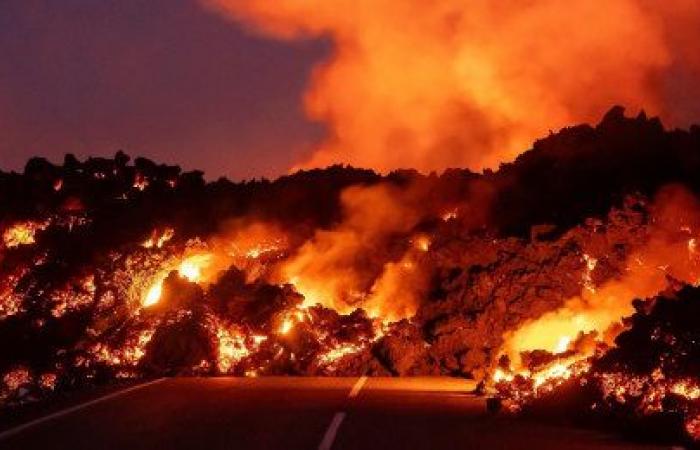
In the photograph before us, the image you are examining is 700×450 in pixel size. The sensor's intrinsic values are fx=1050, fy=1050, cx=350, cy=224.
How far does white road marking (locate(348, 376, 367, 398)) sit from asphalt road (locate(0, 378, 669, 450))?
8 centimetres

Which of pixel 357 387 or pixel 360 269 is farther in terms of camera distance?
pixel 360 269

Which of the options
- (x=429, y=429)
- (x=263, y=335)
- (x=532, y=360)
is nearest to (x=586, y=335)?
(x=532, y=360)

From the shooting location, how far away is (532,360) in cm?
1680

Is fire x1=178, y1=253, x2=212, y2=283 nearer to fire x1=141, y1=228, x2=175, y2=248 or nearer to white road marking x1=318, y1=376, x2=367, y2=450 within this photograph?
fire x1=141, y1=228, x2=175, y2=248

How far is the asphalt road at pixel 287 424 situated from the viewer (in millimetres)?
11859

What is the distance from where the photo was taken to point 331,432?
12.5 meters

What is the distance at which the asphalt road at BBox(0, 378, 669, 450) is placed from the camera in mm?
11859

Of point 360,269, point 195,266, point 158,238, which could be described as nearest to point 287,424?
point 360,269

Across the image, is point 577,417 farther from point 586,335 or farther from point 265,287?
point 265,287

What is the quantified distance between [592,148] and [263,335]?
9.65 metres

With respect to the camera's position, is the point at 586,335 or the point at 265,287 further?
the point at 265,287

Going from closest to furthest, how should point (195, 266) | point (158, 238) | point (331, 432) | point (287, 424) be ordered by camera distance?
point (331, 432), point (287, 424), point (195, 266), point (158, 238)

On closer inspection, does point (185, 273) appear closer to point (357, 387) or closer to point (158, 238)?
point (158, 238)

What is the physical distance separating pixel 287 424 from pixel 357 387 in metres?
5.54
